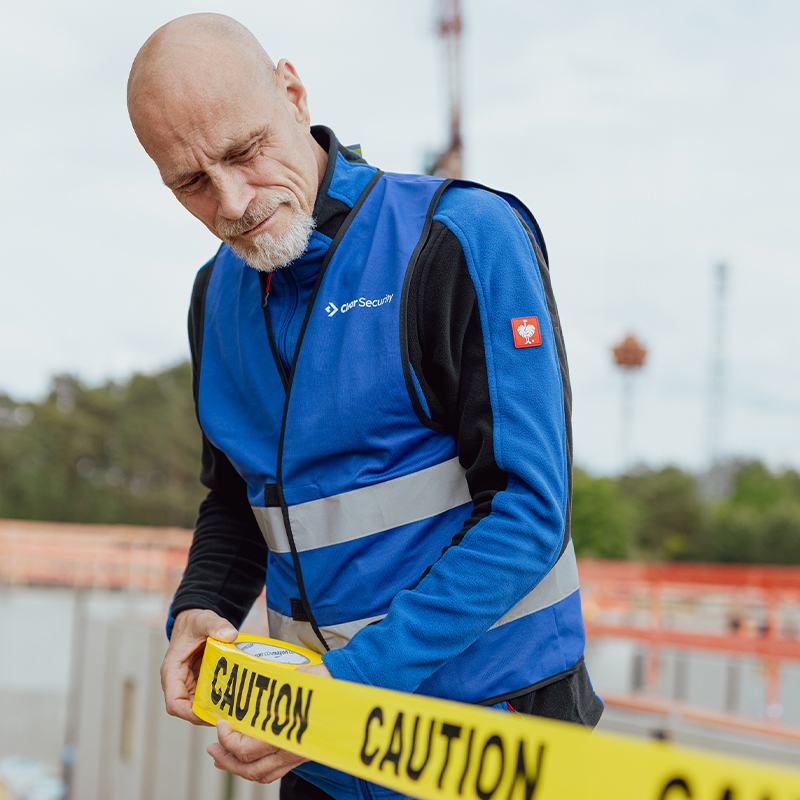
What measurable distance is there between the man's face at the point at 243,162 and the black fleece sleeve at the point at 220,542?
1.15 feet

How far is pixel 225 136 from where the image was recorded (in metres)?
1.71

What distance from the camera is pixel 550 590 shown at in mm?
1572

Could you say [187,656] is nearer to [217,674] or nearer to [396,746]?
[217,674]

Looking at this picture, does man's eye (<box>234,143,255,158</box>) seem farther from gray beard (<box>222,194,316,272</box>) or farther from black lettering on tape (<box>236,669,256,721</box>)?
black lettering on tape (<box>236,669,256,721</box>)

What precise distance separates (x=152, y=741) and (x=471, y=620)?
3.85 metres

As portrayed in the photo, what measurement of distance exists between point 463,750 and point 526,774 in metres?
0.09

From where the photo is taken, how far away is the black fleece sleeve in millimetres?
2020

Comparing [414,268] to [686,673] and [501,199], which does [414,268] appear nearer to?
[501,199]

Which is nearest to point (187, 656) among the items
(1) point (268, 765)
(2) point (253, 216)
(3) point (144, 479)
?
(1) point (268, 765)

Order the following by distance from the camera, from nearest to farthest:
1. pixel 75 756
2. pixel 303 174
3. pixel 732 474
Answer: pixel 303 174 → pixel 75 756 → pixel 732 474

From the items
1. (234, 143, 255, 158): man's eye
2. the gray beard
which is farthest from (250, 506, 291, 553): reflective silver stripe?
(234, 143, 255, 158): man's eye

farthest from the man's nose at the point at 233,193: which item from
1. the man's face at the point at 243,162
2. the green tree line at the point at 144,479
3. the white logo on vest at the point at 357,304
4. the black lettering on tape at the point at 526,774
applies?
the green tree line at the point at 144,479

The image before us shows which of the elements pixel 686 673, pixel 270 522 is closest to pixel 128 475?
pixel 686 673

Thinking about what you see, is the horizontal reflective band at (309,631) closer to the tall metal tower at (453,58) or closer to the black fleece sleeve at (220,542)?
the black fleece sleeve at (220,542)
